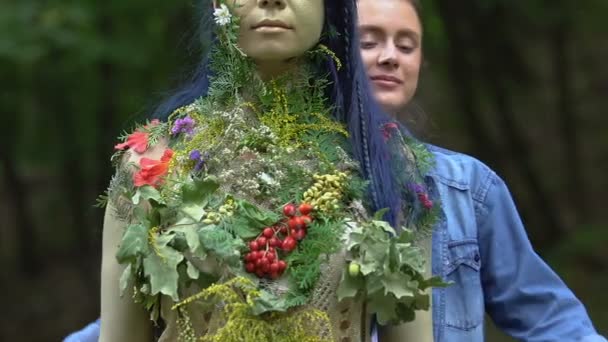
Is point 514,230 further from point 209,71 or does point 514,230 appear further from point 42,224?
point 42,224

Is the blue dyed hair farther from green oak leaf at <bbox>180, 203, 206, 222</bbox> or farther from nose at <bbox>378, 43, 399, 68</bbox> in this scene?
nose at <bbox>378, 43, 399, 68</bbox>

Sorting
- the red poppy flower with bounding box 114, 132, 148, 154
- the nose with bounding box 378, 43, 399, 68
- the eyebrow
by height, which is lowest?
the red poppy flower with bounding box 114, 132, 148, 154

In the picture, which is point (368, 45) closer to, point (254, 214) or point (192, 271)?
point (254, 214)

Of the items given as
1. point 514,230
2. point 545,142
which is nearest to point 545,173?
point 545,142

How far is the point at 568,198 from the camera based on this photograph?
9.18m

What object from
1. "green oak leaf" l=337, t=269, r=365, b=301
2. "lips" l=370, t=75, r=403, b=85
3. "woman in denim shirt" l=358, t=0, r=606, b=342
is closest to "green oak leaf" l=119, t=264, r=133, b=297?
"green oak leaf" l=337, t=269, r=365, b=301

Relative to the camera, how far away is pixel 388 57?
311 centimetres

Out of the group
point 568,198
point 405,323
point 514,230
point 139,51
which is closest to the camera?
point 405,323

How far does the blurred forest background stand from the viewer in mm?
6828

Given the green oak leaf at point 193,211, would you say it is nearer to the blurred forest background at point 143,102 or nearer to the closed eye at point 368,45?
the closed eye at point 368,45

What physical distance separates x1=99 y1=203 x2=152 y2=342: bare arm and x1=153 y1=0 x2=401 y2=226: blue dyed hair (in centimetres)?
28

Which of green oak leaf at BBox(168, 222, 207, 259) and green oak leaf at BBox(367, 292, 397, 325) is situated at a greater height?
green oak leaf at BBox(168, 222, 207, 259)

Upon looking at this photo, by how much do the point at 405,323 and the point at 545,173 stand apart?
7341mm

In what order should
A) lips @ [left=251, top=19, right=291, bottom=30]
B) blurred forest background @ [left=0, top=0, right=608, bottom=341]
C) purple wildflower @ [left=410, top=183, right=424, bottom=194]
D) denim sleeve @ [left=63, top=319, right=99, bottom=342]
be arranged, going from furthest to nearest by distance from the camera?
blurred forest background @ [left=0, top=0, right=608, bottom=341]
denim sleeve @ [left=63, top=319, right=99, bottom=342]
purple wildflower @ [left=410, top=183, right=424, bottom=194]
lips @ [left=251, top=19, right=291, bottom=30]
